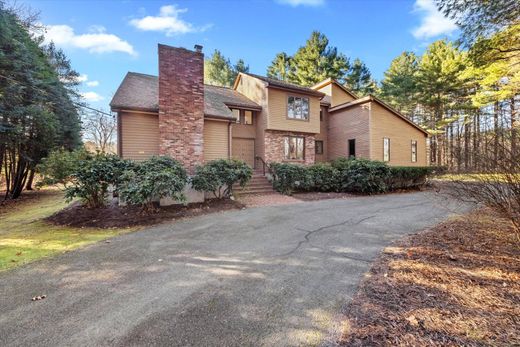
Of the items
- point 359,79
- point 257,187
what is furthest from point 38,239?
point 359,79

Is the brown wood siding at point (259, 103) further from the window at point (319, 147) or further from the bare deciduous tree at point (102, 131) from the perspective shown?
the bare deciduous tree at point (102, 131)

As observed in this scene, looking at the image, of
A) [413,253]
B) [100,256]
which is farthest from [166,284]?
[413,253]

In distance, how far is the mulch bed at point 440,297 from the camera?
2236mm

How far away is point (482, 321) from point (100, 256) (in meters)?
5.79

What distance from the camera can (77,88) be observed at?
62.5 ft

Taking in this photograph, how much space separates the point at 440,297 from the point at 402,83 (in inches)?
1166

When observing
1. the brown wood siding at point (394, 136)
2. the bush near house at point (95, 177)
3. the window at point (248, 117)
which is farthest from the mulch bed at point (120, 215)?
the brown wood siding at point (394, 136)

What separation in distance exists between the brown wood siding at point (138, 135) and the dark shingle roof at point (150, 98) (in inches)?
19.6

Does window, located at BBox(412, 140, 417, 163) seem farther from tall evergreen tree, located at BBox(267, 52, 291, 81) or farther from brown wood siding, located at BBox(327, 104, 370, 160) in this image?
tall evergreen tree, located at BBox(267, 52, 291, 81)

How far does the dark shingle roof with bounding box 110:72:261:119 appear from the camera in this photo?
35.6 feet

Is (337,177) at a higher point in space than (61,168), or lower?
lower

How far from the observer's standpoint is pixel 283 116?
16203 mm

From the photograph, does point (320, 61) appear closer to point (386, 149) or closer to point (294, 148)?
point (386, 149)

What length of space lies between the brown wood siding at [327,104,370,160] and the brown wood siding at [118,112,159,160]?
14.0 meters
